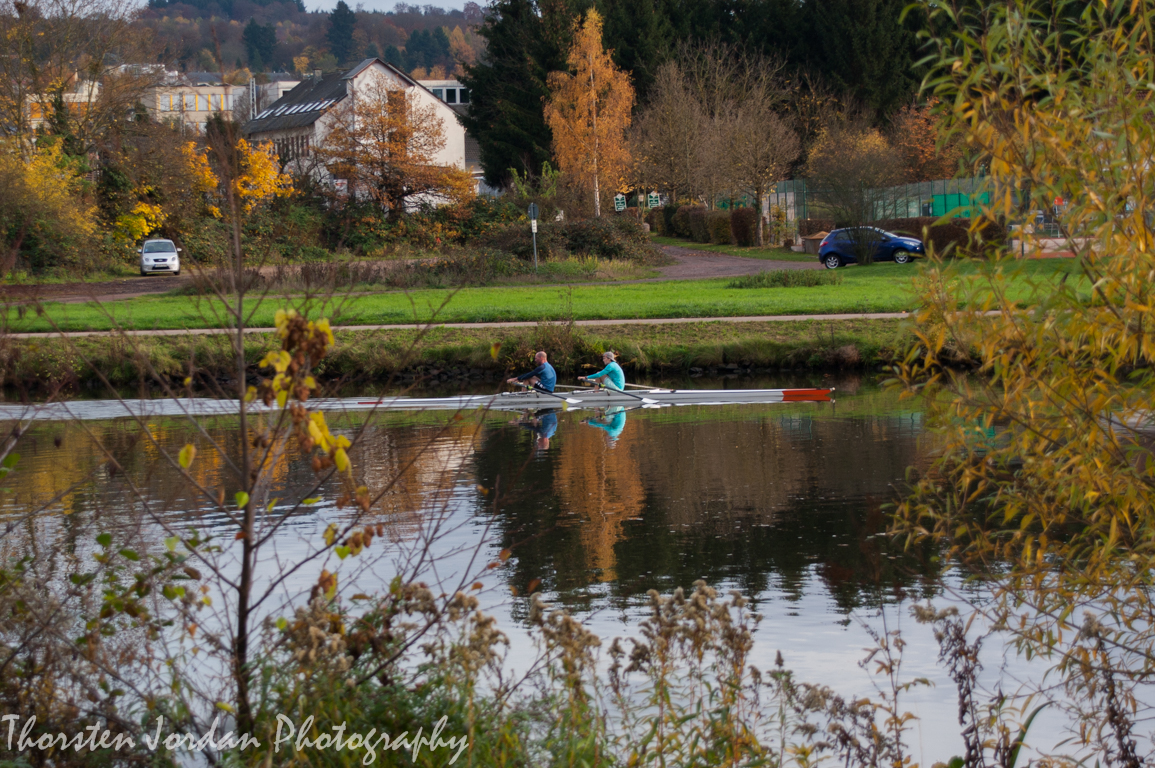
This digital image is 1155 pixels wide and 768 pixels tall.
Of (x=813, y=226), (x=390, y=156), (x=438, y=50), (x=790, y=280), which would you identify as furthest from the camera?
(x=438, y=50)

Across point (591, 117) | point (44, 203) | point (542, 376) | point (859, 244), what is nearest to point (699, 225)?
point (591, 117)

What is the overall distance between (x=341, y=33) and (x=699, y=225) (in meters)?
91.3

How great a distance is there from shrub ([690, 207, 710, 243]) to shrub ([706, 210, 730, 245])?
520 millimetres

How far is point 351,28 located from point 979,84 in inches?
5255

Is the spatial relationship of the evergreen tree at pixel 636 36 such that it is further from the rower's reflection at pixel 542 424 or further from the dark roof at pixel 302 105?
the rower's reflection at pixel 542 424

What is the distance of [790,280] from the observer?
99.6ft

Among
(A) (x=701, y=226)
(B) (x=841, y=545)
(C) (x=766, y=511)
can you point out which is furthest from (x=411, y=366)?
(A) (x=701, y=226)

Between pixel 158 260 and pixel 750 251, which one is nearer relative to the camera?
pixel 158 260

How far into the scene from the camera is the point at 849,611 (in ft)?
26.9

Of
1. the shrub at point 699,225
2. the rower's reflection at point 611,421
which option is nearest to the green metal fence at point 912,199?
the shrub at point 699,225

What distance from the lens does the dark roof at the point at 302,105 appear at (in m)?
56.4

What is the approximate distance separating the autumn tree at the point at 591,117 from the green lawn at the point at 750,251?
13.1ft

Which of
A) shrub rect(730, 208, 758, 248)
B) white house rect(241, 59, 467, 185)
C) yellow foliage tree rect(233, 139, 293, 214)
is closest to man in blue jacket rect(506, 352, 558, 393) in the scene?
yellow foliage tree rect(233, 139, 293, 214)

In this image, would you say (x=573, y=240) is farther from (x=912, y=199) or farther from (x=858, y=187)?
(x=912, y=199)
